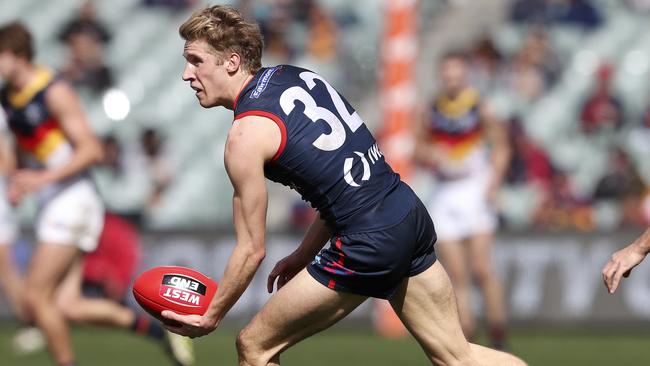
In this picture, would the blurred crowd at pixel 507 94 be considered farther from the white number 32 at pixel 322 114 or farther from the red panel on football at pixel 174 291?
the white number 32 at pixel 322 114

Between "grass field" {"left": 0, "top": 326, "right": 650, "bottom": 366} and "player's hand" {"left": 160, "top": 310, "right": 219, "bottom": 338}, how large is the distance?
3.95 meters

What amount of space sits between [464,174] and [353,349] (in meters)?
1.85

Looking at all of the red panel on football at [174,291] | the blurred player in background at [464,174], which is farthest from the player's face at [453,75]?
the red panel on football at [174,291]

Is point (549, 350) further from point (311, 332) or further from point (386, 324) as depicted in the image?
point (311, 332)

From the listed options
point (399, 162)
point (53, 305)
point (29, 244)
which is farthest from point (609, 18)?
point (53, 305)

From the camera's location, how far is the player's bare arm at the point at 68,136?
8.38 m

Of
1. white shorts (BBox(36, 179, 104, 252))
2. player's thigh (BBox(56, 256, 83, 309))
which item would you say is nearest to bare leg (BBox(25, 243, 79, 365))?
white shorts (BBox(36, 179, 104, 252))

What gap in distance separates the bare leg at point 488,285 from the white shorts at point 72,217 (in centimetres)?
362

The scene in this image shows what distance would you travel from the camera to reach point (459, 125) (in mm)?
11211

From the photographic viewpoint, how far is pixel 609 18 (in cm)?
1616

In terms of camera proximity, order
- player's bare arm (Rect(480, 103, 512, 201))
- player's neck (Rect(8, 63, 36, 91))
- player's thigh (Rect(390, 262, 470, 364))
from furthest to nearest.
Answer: player's bare arm (Rect(480, 103, 512, 201)), player's neck (Rect(8, 63, 36, 91)), player's thigh (Rect(390, 262, 470, 364))

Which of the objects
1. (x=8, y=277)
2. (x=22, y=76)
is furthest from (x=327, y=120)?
(x=8, y=277)

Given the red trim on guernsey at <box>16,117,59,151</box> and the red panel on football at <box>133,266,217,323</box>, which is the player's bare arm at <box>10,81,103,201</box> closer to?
the red trim on guernsey at <box>16,117,59,151</box>

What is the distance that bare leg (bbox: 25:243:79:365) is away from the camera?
323 inches
